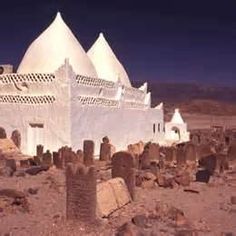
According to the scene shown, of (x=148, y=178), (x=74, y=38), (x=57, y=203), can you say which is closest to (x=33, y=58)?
(x=74, y=38)

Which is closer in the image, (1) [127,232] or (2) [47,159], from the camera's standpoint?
(1) [127,232]

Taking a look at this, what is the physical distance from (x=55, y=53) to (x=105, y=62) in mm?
6162

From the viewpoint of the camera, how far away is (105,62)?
92.2ft

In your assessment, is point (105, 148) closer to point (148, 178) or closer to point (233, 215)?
point (148, 178)

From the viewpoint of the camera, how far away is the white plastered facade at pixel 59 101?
65.1 feet

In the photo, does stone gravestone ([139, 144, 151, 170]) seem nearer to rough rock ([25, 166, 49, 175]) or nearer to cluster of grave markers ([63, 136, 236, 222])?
cluster of grave markers ([63, 136, 236, 222])

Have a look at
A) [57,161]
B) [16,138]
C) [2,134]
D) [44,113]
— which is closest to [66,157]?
[57,161]

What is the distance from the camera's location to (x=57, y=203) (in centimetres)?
1070

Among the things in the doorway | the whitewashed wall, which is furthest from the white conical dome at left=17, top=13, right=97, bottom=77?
the doorway

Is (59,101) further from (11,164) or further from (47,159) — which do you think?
(11,164)

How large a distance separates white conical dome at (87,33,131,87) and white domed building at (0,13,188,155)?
1942mm

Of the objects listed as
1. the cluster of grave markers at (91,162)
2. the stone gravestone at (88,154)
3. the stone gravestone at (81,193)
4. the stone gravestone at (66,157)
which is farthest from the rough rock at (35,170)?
the stone gravestone at (81,193)

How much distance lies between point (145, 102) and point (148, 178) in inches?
651

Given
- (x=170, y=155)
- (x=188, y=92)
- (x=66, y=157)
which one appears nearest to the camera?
(x=66, y=157)
